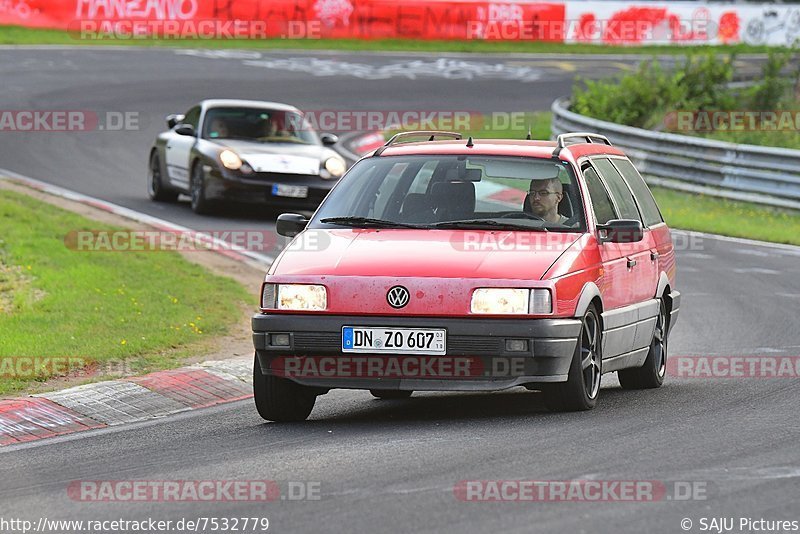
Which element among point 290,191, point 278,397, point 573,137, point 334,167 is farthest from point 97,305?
point 334,167

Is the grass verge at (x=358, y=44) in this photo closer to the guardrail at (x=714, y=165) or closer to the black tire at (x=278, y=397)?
the guardrail at (x=714, y=165)

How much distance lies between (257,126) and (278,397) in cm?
1276

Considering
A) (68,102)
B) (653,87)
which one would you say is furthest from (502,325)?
(68,102)

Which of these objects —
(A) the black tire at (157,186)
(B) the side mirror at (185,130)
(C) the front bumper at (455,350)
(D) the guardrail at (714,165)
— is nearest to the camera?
(C) the front bumper at (455,350)

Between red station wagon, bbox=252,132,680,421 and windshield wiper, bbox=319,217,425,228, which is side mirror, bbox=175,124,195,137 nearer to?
red station wagon, bbox=252,132,680,421

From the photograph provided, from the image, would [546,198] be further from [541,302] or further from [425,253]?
[541,302]

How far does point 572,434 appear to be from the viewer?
7953 millimetres

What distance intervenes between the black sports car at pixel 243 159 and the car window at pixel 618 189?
941 cm

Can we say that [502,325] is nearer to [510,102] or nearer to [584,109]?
[584,109]

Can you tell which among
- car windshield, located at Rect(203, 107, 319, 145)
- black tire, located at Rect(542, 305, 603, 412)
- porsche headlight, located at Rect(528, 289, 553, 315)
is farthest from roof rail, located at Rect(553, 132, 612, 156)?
car windshield, located at Rect(203, 107, 319, 145)

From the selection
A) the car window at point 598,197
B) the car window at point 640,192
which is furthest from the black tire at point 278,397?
the car window at point 640,192

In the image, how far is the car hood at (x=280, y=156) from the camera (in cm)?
1983

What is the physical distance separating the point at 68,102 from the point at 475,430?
24.4 meters

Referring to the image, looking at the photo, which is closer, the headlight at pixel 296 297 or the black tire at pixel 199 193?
the headlight at pixel 296 297
